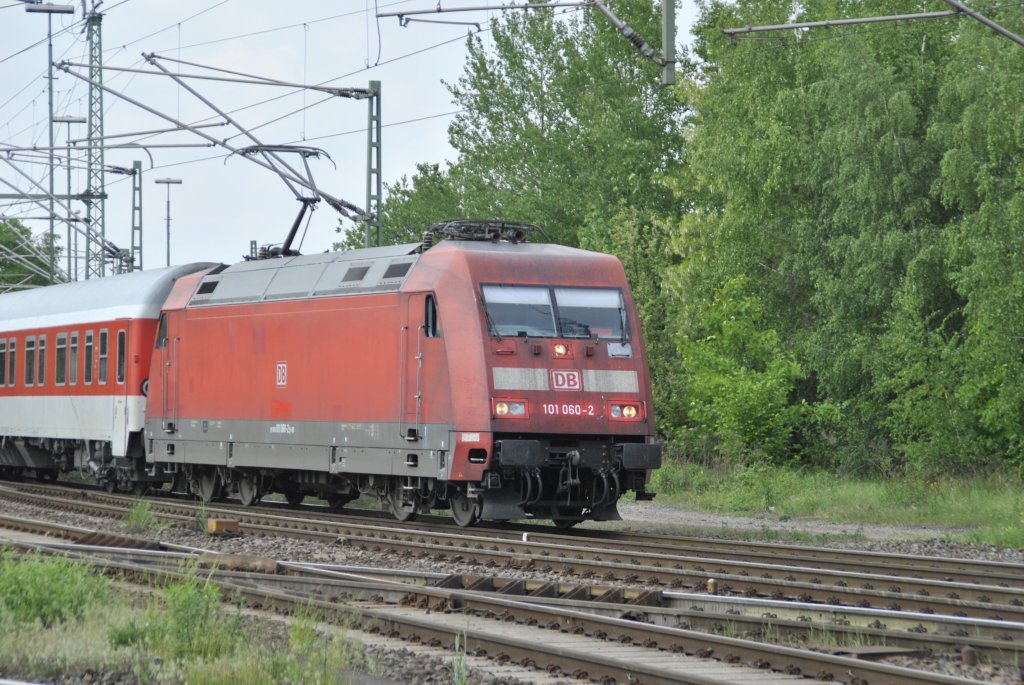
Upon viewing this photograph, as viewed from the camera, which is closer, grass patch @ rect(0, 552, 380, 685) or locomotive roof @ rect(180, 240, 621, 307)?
grass patch @ rect(0, 552, 380, 685)

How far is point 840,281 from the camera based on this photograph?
1212 inches

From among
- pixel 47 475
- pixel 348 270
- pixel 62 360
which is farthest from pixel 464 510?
pixel 47 475

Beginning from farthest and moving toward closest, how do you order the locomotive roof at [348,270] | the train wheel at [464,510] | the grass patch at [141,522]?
the grass patch at [141,522] < the train wheel at [464,510] < the locomotive roof at [348,270]

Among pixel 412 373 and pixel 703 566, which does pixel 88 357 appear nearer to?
pixel 412 373

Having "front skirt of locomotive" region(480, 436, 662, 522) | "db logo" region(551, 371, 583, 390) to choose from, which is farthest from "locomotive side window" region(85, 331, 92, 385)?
"db logo" region(551, 371, 583, 390)

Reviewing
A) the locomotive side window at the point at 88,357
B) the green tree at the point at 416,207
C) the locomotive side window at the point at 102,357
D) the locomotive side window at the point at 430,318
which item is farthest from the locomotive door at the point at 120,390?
the green tree at the point at 416,207

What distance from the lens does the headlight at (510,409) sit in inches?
722

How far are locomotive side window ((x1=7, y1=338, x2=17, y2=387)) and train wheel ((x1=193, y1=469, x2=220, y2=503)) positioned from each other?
761cm

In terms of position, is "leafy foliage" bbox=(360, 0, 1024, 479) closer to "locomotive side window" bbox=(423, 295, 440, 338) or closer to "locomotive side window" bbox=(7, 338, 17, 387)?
"locomotive side window" bbox=(423, 295, 440, 338)

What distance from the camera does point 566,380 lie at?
18.8m

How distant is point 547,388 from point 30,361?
1600 cm

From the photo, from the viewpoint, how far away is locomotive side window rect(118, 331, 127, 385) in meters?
26.9

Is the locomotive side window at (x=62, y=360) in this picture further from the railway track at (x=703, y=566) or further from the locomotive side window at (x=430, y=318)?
the locomotive side window at (x=430, y=318)

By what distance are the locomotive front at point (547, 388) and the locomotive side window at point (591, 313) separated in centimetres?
1
